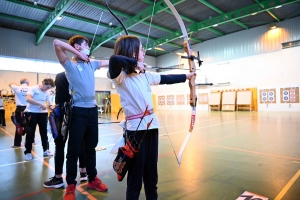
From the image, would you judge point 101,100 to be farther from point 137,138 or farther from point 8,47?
point 137,138

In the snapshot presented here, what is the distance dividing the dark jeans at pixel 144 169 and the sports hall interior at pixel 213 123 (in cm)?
50

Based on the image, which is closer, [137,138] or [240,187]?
[137,138]

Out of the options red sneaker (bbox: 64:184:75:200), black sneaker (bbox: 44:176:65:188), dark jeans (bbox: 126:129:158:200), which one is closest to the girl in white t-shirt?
dark jeans (bbox: 126:129:158:200)

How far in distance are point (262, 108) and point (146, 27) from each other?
29.0 ft

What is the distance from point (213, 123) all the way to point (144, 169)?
5.67 m

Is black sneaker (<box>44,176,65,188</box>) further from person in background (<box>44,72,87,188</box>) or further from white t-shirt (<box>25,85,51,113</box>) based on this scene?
white t-shirt (<box>25,85,51,113</box>)

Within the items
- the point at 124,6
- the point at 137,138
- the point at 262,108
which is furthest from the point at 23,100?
the point at 262,108

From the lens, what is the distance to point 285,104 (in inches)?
456

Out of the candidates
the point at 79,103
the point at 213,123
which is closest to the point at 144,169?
the point at 79,103

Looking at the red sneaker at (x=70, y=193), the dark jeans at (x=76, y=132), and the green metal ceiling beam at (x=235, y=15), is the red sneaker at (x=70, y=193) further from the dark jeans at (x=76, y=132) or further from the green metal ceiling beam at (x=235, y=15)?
the green metal ceiling beam at (x=235, y=15)

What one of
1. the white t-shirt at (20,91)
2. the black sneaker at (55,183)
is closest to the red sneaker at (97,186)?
the black sneaker at (55,183)

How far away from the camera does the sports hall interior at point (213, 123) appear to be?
180 centimetres

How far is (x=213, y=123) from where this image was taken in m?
6.45

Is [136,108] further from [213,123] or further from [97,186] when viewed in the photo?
[213,123]
